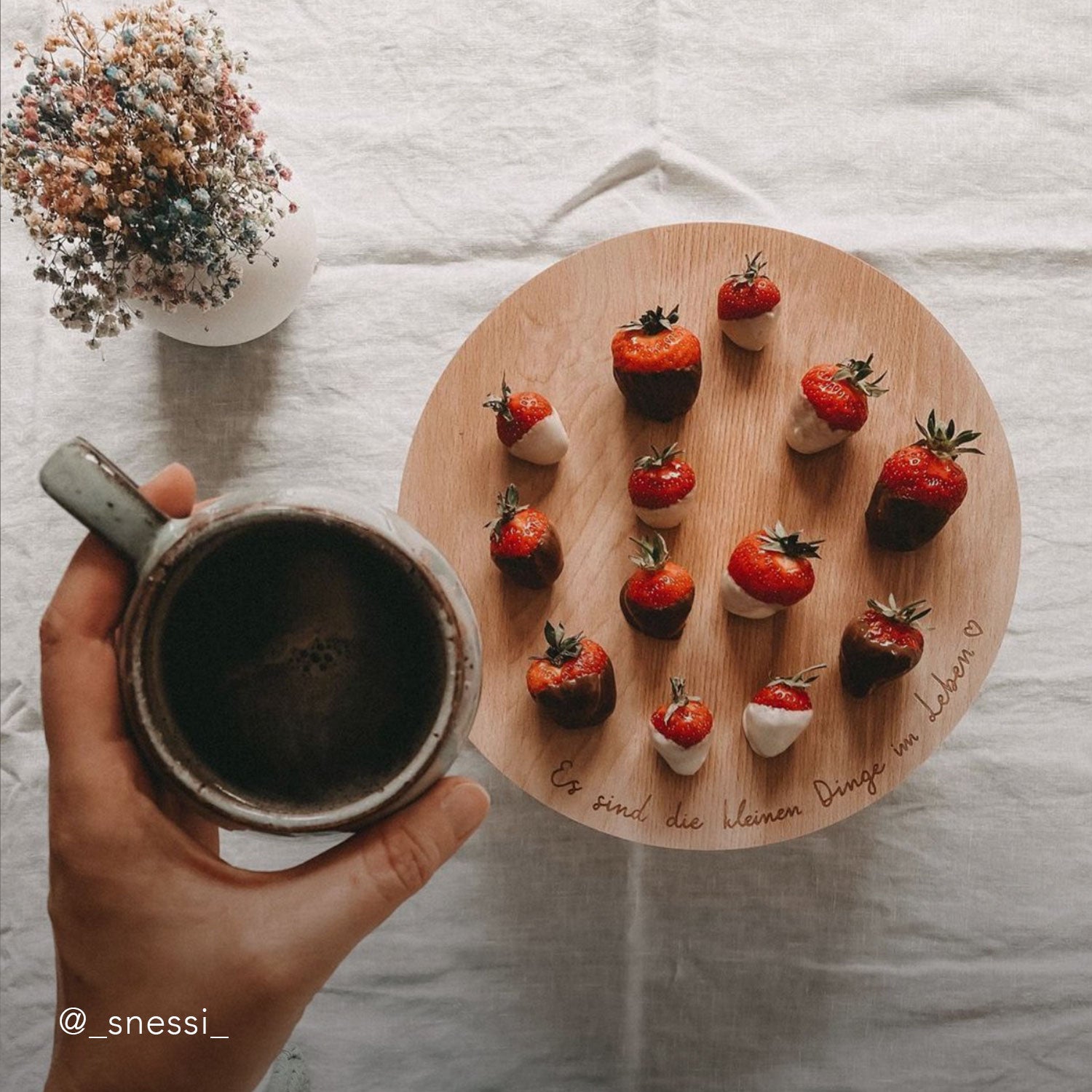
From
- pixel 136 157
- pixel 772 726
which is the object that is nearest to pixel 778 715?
pixel 772 726

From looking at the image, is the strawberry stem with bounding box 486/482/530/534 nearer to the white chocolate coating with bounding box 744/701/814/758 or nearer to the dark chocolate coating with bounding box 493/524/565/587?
the dark chocolate coating with bounding box 493/524/565/587

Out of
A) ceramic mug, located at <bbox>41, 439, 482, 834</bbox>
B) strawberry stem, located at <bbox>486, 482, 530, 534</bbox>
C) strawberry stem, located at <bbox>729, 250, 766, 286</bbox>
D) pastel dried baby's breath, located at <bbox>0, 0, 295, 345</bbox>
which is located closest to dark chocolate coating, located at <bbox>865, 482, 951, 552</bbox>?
strawberry stem, located at <bbox>729, 250, 766, 286</bbox>

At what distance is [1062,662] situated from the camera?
3.84 feet

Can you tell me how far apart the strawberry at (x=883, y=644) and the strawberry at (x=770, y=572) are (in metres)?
0.06

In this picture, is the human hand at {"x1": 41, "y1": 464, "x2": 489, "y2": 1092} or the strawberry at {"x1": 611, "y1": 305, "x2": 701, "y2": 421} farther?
the strawberry at {"x1": 611, "y1": 305, "x2": 701, "y2": 421}

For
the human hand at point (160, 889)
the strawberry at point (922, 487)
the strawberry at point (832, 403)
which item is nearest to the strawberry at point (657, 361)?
the strawberry at point (832, 403)

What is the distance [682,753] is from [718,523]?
227 mm

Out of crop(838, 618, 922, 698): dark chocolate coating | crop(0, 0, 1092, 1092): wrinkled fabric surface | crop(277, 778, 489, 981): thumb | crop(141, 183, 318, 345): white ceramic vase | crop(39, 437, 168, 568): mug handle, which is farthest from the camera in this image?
crop(0, 0, 1092, 1092): wrinkled fabric surface

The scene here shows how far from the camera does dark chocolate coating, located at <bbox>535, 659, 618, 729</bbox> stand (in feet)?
3.01

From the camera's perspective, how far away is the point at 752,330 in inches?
38.1

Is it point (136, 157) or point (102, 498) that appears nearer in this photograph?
point (102, 498)

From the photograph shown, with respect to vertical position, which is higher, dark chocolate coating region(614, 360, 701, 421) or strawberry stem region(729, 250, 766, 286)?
strawberry stem region(729, 250, 766, 286)

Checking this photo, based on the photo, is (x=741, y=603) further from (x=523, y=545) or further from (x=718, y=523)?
(x=523, y=545)

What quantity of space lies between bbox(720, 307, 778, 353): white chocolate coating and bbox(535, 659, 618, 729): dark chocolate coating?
1.11 feet
